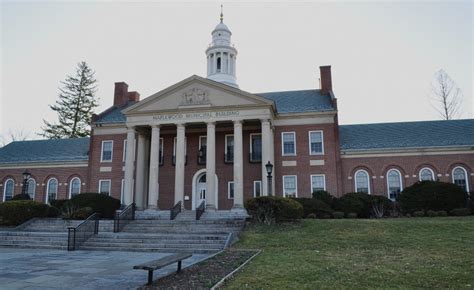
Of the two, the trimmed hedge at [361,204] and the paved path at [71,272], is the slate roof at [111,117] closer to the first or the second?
the trimmed hedge at [361,204]

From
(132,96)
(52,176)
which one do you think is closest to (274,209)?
(132,96)

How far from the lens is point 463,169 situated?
28.5 metres

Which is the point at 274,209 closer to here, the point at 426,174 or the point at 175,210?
the point at 175,210

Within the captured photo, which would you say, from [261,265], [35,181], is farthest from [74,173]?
[261,265]

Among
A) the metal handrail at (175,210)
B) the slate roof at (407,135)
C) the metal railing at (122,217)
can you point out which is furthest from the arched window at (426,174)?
the metal railing at (122,217)

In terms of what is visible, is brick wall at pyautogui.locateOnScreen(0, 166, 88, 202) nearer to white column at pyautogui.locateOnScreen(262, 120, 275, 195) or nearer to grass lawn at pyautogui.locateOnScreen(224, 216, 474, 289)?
white column at pyautogui.locateOnScreen(262, 120, 275, 195)

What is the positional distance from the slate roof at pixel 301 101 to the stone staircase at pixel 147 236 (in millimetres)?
10534

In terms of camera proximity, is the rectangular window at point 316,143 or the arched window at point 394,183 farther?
the rectangular window at point 316,143

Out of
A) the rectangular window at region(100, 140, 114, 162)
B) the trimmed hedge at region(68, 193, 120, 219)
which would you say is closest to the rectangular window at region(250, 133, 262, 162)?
the trimmed hedge at region(68, 193, 120, 219)

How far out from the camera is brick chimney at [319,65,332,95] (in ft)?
108

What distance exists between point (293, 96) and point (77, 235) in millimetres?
22226

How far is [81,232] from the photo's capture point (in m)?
18.1

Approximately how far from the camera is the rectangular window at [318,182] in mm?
28413

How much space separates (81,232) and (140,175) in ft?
37.8
